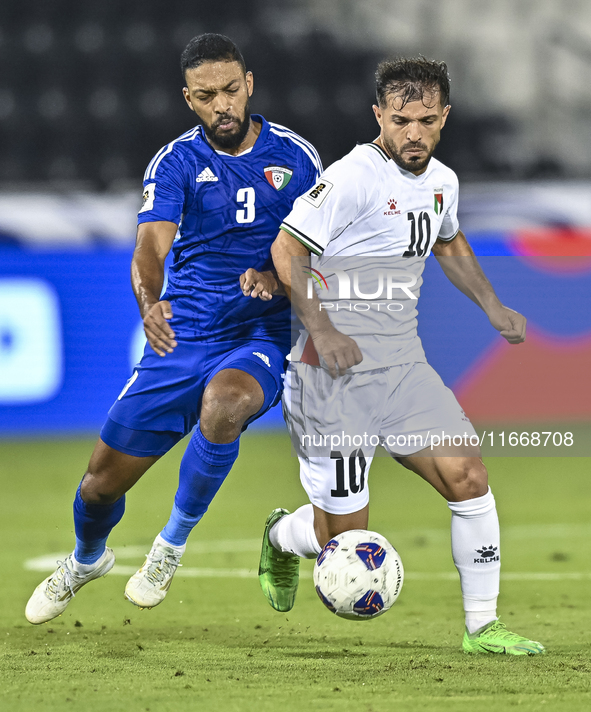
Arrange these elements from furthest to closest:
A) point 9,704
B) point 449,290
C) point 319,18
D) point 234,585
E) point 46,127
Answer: point 319,18 < point 46,127 < point 449,290 < point 234,585 < point 9,704

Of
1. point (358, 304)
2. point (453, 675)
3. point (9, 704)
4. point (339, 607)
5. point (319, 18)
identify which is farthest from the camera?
point (319, 18)

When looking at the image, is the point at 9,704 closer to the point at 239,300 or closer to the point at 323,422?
the point at 323,422

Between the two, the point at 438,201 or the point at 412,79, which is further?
the point at 438,201

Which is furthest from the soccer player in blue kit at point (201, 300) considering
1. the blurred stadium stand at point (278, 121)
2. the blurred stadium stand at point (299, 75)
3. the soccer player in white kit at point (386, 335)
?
the blurred stadium stand at point (299, 75)

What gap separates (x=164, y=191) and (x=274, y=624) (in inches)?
72.1

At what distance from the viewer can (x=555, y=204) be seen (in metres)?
9.32

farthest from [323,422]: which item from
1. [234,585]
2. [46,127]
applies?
[46,127]

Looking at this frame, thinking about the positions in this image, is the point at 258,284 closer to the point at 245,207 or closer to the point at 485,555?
the point at 245,207

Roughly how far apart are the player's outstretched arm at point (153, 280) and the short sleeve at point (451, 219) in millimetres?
1058

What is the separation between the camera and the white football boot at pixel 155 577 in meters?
4.32

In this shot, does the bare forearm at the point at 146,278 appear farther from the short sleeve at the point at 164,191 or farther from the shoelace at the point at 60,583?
the shoelace at the point at 60,583

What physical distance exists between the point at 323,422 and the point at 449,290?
15.5ft

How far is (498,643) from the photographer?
12.6 ft

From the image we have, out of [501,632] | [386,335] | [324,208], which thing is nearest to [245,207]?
A: [324,208]
